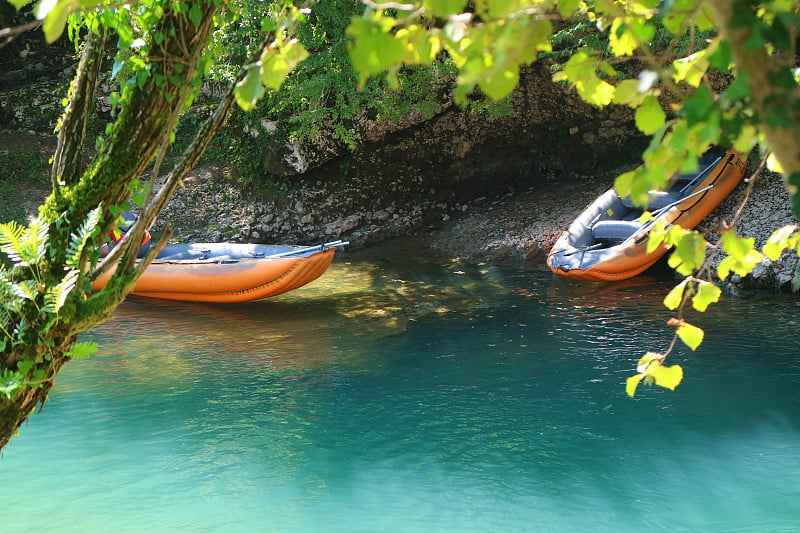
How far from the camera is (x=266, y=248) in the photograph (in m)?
10.3

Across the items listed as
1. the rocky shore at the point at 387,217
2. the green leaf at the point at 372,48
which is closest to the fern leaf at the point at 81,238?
the green leaf at the point at 372,48

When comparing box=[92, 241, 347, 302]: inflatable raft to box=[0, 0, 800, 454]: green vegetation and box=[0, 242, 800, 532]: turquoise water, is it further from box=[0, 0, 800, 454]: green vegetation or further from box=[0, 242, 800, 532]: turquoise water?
box=[0, 0, 800, 454]: green vegetation

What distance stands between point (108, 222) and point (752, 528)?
4.12 m

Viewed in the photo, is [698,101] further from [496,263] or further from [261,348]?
[496,263]

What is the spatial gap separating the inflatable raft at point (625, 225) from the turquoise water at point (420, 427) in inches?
27.5

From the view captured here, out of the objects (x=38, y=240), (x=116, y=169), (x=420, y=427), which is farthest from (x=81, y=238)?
(x=420, y=427)

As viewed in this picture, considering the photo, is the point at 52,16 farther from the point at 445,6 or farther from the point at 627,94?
the point at 627,94

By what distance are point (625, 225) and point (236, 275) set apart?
540 centimetres

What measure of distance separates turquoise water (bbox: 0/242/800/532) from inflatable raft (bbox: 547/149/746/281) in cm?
70

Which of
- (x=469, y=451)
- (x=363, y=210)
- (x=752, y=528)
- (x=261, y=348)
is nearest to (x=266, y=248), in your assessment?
(x=261, y=348)

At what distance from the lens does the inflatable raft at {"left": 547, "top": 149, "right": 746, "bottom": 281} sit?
32.5 ft

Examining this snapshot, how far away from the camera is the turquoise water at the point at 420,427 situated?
4.92 metres

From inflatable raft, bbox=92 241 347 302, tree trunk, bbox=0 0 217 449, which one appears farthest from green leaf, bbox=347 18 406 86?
inflatable raft, bbox=92 241 347 302

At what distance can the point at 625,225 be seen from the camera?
10609 mm
